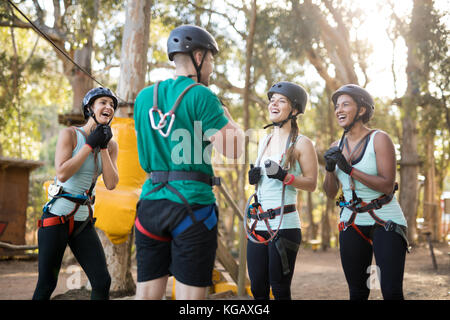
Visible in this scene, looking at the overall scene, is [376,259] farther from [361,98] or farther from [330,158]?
[361,98]

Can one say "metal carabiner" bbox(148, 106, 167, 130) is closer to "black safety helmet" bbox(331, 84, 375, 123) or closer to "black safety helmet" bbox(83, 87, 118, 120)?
"black safety helmet" bbox(83, 87, 118, 120)

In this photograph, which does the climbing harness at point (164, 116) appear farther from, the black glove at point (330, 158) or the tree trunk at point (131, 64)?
the tree trunk at point (131, 64)

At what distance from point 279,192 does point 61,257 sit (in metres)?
1.72

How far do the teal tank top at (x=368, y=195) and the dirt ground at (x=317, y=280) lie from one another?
14.0 ft

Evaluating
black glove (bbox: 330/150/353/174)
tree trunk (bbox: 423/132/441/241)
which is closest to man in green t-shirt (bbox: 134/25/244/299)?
black glove (bbox: 330/150/353/174)

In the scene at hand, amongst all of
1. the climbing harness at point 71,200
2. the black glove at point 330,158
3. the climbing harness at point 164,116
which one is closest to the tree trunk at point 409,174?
the black glove at point 330,158

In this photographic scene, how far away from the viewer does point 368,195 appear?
11.7 ft

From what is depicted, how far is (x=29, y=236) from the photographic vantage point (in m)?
20.8

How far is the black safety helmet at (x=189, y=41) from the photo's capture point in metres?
2.54

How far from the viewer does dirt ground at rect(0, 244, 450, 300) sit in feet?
26.0

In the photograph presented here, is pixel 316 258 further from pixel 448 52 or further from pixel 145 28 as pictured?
pixel 145 28
